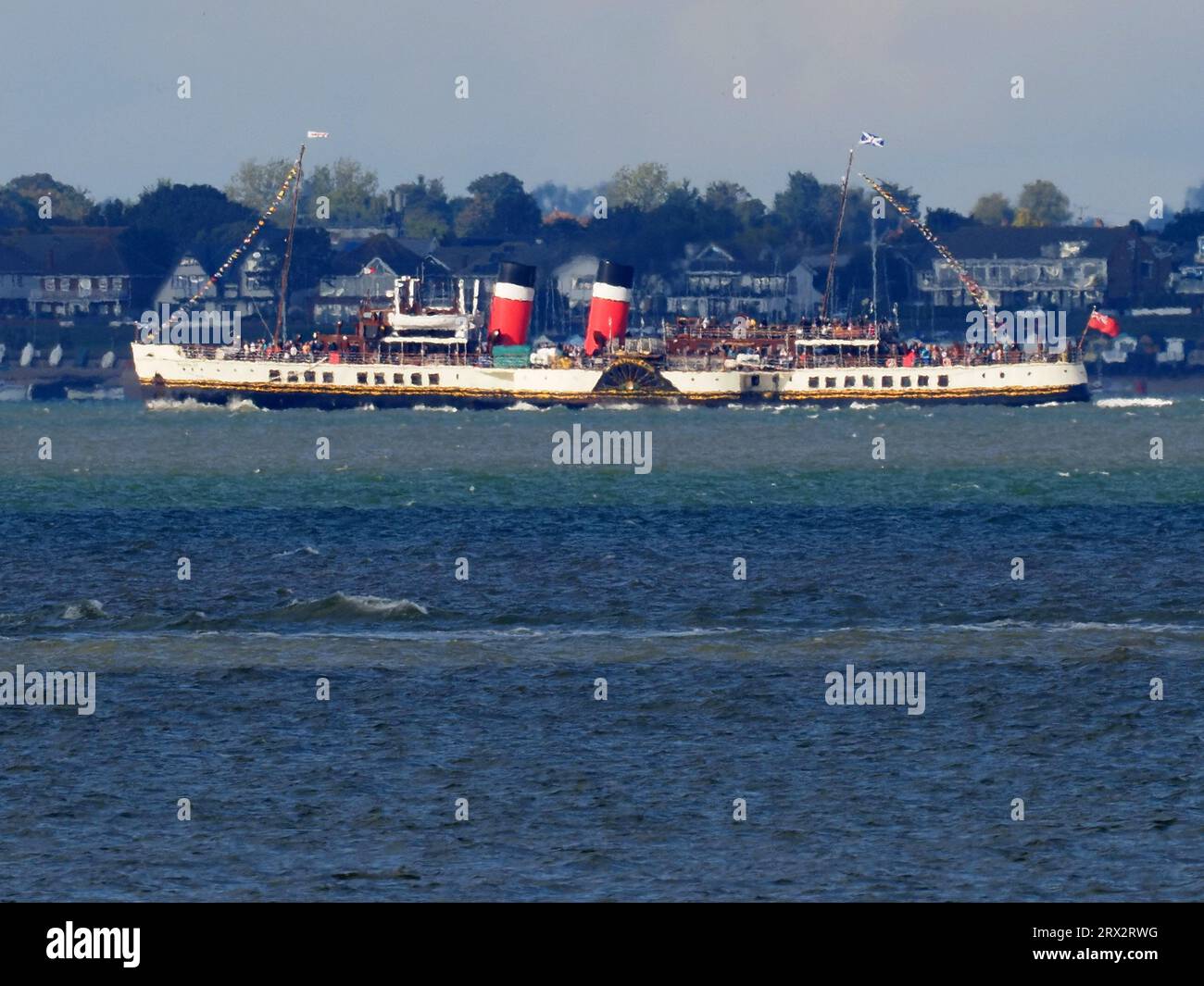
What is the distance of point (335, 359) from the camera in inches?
6831

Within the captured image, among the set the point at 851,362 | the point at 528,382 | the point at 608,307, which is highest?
the point at 608,307

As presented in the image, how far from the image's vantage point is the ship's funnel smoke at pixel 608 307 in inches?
7160

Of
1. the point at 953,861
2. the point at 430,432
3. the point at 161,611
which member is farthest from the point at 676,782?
→ the point at 430,432

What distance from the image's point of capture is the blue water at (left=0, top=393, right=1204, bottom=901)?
24.3 metres

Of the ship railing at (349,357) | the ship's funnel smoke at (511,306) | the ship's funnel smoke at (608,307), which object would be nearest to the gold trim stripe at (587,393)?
the ship railing at (349,357)

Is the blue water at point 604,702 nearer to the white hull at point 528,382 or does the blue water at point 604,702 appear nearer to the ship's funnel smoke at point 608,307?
the white hull at point 528,382

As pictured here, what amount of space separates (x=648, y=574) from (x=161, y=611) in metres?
13.4

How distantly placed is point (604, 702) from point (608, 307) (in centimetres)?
14854

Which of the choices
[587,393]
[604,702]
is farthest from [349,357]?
[604,702]

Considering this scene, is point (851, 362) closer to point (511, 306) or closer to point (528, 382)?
point (528, 382)

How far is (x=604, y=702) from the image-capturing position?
35281 millimetres

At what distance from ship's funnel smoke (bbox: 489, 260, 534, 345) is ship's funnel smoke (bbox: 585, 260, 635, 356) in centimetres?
570
